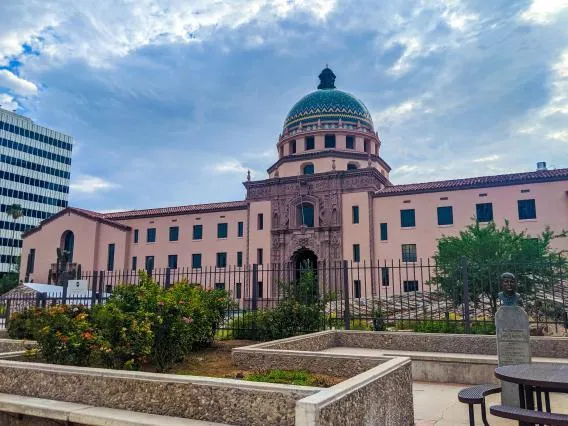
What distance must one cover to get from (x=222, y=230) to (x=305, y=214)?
25.4 ft

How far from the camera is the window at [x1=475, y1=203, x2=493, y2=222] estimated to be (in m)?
32.0

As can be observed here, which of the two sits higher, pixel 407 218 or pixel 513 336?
pixel 407 218

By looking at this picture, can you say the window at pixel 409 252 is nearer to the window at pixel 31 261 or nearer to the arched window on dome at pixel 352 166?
the arched window on dome at pixel 352 166

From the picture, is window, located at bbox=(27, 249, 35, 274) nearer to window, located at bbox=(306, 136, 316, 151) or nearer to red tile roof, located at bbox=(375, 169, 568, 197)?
window, located at bbox=(306, 136, 316, 151)

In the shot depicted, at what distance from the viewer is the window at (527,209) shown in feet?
102

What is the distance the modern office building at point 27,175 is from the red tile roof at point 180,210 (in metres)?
40.6

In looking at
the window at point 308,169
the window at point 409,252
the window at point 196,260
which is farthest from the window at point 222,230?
the window at point 409,252

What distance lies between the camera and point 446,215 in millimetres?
33312

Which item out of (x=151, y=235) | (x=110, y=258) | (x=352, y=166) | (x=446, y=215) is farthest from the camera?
(x=110, y=258)

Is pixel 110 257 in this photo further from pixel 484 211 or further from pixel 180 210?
pixel 484 211

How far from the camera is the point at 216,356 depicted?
8.82m

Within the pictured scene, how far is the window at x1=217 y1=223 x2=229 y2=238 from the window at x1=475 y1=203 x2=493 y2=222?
20456 millimetres

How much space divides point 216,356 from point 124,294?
7.43 feet

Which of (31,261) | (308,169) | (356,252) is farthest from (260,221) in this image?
Answer: (31,261)
